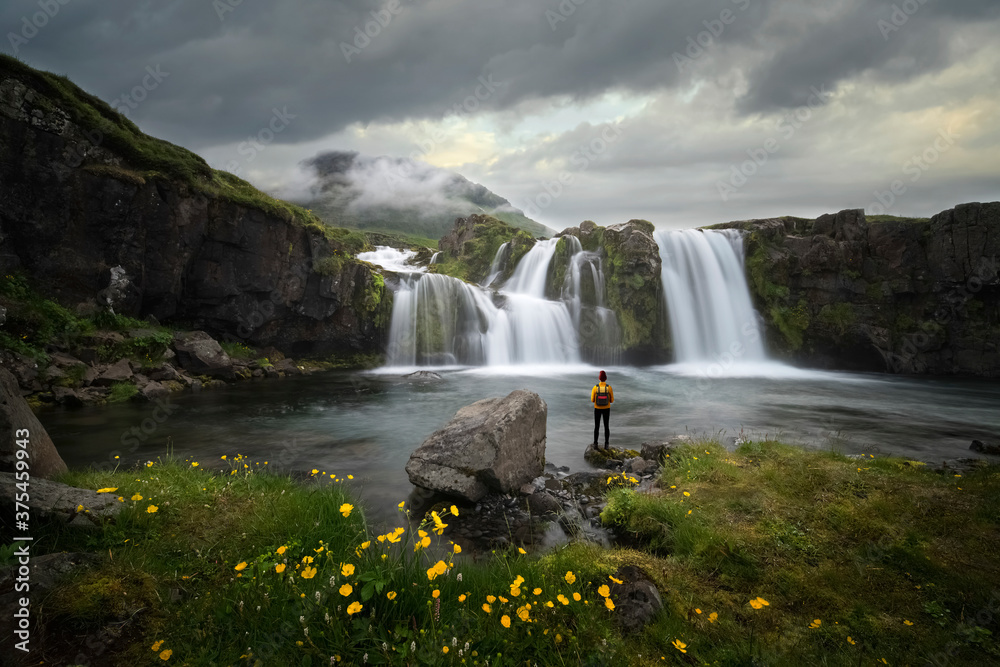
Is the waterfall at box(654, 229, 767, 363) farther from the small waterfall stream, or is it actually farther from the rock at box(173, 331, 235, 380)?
the rock at box(173, 331, 235, 380)

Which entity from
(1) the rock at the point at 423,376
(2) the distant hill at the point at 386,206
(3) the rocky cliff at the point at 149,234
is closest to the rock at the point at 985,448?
(1) the rock at the point at 423,376

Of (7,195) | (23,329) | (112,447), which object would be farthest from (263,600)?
(7,195)

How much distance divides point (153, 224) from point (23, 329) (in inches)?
250

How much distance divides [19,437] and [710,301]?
34255 mm

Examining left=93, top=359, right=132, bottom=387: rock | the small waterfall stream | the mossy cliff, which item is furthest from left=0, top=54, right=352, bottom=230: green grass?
the mossy cliff

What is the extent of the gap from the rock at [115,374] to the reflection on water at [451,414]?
188 cm

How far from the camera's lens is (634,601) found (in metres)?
3.83

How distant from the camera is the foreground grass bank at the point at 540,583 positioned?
2.96m

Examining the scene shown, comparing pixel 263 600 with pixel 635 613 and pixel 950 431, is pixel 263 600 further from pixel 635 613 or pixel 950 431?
pixel 950 431

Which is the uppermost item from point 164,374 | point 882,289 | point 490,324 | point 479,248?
point 479,248

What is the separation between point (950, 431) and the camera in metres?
14.6

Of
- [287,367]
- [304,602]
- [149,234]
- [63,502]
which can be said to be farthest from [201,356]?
[304,602]

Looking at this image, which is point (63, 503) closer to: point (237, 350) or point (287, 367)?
point (237, 350)

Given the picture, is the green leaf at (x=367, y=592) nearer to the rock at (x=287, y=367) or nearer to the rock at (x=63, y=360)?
the rock at (x=63, y=360)
